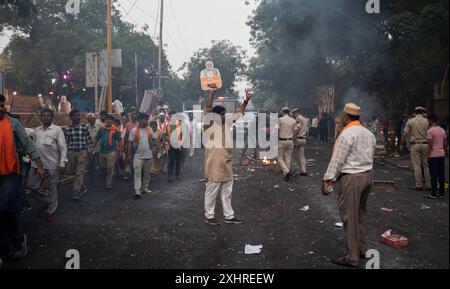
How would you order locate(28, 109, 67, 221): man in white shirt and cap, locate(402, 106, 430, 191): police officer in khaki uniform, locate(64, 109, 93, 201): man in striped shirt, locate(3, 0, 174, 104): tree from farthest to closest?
locate(3, 0, 174, 104): tree → locate(402, 106, 430, 191): police officer in khaki uniform → locate(64, 109, 93, 201): man in striped shirt → locate(28, 109, 67, 221): man in white shirt and cap

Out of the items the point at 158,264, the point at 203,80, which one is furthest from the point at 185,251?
the point at 203,80

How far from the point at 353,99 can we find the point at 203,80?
13566mm

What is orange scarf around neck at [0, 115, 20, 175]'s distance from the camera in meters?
4.77

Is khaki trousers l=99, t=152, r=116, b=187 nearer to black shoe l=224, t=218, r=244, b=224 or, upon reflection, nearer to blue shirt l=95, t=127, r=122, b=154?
blue shirt l=95, t=127, r=122, b=154

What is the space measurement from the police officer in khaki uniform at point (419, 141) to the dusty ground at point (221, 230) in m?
0.57

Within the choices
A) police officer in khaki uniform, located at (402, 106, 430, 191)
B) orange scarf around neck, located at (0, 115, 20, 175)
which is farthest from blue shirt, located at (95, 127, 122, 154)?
police officer in khaki uniform, located at (402, 106, 430, 191)

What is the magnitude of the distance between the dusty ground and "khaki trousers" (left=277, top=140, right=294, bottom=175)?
1118 mm

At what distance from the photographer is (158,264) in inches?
186

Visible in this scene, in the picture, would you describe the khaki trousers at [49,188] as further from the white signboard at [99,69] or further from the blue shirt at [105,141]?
the white signboard at [99,69]

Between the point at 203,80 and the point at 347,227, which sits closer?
the point at 347,227

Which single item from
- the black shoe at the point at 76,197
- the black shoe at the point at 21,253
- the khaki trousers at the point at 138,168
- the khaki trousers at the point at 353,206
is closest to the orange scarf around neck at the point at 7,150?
the black shoe at the point at 21,253

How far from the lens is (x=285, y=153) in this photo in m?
10.7
